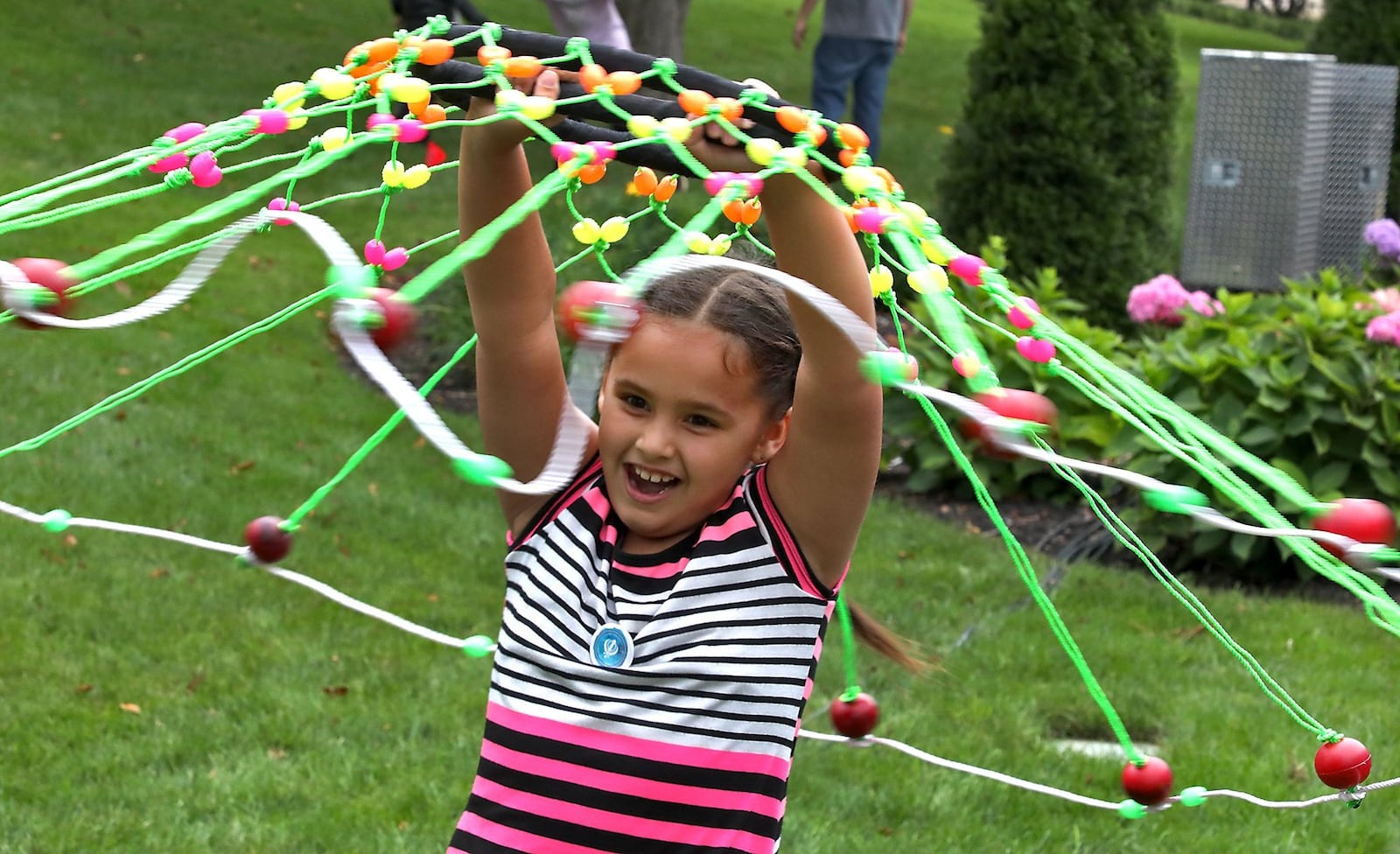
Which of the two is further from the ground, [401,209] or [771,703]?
[771,703]

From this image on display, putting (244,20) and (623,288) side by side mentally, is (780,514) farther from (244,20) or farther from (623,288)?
(244,20)

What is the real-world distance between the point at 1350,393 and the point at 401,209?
6.61 meters

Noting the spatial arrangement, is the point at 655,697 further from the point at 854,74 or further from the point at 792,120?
the point at 854,74

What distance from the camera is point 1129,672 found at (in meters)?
4.39

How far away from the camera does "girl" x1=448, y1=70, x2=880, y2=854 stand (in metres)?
1.98

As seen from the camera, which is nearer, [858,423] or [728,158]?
[728,158]

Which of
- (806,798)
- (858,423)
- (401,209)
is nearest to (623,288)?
(858,423)

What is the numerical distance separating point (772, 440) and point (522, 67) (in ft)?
2.00

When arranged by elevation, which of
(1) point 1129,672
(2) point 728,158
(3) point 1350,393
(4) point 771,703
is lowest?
(1) point 1129,672

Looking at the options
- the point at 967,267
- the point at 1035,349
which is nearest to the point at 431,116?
the point at 967,267

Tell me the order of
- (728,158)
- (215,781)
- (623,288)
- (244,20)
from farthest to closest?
(244,20)
(215,781)
(728,158)
(623,288)

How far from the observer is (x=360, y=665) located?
4305mm

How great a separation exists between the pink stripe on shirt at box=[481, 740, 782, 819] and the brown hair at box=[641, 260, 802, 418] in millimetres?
509

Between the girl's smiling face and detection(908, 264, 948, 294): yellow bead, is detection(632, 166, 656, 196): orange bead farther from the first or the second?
detection(908, 264, 948, 294): yellow bead
